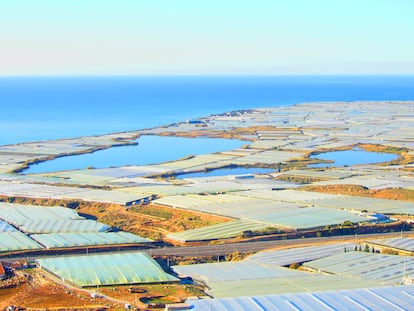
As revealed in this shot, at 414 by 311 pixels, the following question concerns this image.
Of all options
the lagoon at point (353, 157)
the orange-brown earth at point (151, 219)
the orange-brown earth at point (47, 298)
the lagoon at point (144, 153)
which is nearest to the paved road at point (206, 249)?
the orange-brown earth at point (151, 219)

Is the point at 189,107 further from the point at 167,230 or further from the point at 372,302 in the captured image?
the point at 372,302

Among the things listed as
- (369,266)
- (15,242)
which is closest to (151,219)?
(15,242)

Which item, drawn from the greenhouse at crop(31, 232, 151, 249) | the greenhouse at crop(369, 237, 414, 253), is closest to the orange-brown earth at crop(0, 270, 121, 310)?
the greenhouse at crop(31, 232, 151, 249)

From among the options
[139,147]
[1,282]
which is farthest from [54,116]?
[1,282]

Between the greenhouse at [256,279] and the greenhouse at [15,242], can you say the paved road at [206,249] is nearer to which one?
the greenhouse at [15,242]

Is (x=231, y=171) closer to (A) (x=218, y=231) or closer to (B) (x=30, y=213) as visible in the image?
(B) (x=30, y=213)

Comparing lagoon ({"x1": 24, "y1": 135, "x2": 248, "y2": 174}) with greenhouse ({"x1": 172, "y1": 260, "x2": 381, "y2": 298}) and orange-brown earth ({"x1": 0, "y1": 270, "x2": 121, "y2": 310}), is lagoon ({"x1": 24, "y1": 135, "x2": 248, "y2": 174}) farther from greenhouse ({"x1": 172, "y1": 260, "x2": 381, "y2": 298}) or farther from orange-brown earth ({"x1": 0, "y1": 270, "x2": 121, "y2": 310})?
orange-brown earth ({"x1": 0, "y1": 270, "x2": 121, "y2": 310})

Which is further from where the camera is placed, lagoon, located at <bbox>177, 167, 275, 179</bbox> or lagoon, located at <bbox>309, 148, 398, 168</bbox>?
lagoon, located at <bbox>309, 148, 398, 168</bbox>
